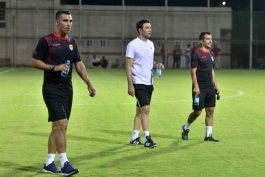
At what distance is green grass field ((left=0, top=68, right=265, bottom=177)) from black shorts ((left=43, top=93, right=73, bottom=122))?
757mm

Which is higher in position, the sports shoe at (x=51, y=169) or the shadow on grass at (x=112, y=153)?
the sports shoe at (x=51, y=169)

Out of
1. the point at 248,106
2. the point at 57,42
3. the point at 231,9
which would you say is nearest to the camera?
the point at 57,42

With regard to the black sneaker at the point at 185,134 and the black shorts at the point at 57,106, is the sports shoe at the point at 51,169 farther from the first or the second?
the black sneaker at the point at 185,134

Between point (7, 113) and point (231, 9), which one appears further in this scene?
point (231, 9)

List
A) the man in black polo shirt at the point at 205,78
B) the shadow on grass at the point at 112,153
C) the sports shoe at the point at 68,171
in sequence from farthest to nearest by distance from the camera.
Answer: the man in black polo shirt at the point at 205,78
the shadow on grass at the point at 112,153
the sports shoe at the point at 68,171

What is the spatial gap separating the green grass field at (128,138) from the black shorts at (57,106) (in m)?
0.76

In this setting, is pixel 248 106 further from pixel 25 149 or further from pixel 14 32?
pixel 14 32

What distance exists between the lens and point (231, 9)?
53.5 meters

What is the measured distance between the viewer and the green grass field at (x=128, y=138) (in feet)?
28.2

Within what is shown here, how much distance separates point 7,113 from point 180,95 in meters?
7.64

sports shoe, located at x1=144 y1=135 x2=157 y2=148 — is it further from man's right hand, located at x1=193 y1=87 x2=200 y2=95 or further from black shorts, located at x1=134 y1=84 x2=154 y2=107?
man's right hand, located at x1=193 y1=87 x2=200 y2=95

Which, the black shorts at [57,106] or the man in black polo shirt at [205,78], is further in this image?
the man in black polo shirt at [205,78]

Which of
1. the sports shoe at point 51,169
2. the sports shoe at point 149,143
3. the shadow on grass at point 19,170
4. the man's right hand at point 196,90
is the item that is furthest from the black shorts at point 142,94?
the sports shoe at point 51,169

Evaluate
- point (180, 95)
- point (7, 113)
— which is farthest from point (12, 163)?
point (180, 95)
